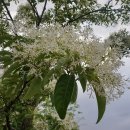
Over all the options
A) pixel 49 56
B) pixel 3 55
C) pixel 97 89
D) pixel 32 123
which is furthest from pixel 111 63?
pixel 32 123

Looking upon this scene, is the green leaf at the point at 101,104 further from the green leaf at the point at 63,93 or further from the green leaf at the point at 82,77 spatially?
the green leaf at the point at 63,93

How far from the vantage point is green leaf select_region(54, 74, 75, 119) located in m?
2.03

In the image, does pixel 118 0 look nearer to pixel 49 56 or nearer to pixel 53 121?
pixel 53 121

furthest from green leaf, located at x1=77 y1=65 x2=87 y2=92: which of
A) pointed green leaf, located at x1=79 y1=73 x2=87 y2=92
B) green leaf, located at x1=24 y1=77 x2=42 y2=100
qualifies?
green leaf, located at x1=24 y1=77 x2=42 y2=100

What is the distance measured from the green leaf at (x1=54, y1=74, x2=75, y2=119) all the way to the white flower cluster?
92 millimetres

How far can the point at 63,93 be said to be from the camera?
2.07 m

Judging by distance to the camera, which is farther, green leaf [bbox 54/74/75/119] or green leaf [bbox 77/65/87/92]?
green leaf [bbox 77/65/87/92]

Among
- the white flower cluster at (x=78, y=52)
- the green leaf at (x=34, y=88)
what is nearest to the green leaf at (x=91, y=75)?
the white flower cluster at (x=78, y=52)

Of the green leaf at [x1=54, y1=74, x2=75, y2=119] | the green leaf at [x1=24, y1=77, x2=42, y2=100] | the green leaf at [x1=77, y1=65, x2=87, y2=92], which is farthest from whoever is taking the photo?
the green leaf at [x1=24, y1=77, x2=42, y2=100]

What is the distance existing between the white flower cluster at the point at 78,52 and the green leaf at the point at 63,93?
0.30ft

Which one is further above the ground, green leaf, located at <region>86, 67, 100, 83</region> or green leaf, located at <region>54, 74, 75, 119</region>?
green leaf, located at <region>86, 67, 100, 83</region>

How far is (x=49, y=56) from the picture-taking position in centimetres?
235

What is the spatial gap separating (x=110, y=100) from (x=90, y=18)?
24.2 feet

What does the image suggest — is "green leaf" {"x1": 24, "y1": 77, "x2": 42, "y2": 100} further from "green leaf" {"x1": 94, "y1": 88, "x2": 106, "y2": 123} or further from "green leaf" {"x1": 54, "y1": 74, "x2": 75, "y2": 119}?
"green leaf" {"x1": 94, "y1": 88, "x2": 106, "y2": 123}
